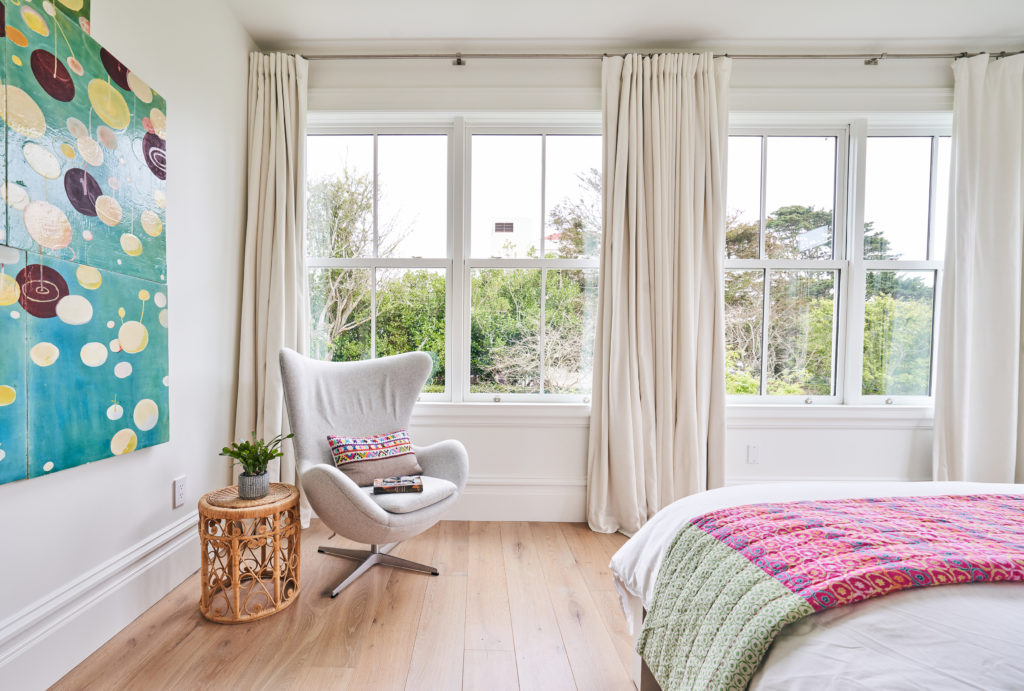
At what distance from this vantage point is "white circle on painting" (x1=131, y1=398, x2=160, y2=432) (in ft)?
5.49

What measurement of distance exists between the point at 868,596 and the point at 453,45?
2.94 meters

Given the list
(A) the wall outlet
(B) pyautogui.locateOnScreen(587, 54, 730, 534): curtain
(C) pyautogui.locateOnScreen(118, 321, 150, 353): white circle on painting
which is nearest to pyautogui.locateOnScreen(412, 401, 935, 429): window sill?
(B) pyautogui.locateOnScreen(587, 54, 730, 534): curtain

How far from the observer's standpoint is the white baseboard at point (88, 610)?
129cm

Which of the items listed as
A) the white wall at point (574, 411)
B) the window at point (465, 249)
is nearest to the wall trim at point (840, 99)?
the white wall at point (574, 411)

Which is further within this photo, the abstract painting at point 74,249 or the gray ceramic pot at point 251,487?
the gray ceramic pot at point 251,487

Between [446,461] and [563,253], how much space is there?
1411 millimetres

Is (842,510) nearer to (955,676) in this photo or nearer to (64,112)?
(955,676)

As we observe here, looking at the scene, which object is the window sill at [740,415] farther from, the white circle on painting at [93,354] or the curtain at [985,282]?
the white circle on painting at [93,354]

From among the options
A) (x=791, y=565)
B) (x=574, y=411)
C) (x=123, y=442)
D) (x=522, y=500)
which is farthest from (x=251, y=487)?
(x=791, y=565)

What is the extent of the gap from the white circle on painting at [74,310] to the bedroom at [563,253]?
459 millimetres

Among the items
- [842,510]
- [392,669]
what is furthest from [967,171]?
[392,669]

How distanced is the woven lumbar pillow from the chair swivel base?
332 millimetres

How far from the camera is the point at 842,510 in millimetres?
1105

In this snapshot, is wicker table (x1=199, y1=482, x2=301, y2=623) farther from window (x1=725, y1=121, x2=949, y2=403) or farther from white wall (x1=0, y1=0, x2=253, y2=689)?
window (x1=725, y1=121, x2=949, y2=403)
